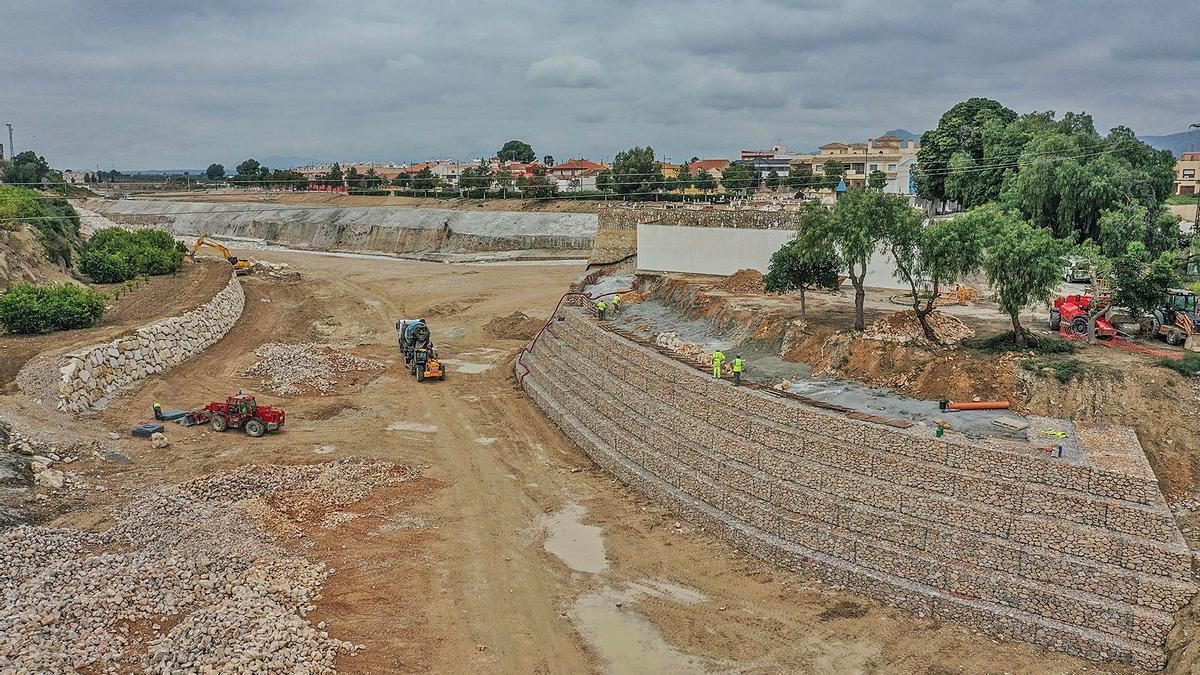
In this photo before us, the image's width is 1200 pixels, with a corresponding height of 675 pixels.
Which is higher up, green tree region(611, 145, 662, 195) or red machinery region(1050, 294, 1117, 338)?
green tree region(611, 145, 662, 195)

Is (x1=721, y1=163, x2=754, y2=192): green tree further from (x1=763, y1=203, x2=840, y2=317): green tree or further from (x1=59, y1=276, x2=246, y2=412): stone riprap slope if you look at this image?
(x1=59, y1=276, x2=246, y2=412): stone riprap slope

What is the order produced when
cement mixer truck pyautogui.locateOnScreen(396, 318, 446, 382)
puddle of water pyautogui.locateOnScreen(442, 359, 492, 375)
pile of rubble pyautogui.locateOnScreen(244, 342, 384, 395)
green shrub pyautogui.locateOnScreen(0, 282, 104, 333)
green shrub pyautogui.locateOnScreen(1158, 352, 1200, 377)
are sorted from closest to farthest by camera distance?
1. green shrub pyautogui.locateOnScreen(1158, 352, 1200, 377)
2. green shrub pyautogui.locateOnScreen(0, 282, 104, 333)
3. pile of rubble pyautogui.locateOnScreen(244, 342, 384, 395)
4. cement mixer truck pyautogui.locateOnScreen(396, 318, 446, 382)
5. puddle of water pyautogui.locateOnScreen(442, 359, 492, 375)

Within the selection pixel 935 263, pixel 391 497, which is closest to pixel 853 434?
pixel 935 263

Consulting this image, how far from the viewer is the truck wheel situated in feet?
81.1

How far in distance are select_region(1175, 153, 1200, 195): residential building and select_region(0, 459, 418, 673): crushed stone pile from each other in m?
74.9

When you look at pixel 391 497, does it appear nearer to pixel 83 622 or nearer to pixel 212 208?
pixel 83 622

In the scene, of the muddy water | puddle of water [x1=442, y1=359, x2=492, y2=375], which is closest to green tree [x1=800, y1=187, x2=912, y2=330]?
the muddy water

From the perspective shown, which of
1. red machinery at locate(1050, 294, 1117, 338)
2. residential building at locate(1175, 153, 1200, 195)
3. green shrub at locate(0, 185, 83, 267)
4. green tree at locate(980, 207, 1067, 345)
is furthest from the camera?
residential building at locate(1175, 153, 1200, 195)

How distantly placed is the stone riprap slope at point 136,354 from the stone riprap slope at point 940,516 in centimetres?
1804

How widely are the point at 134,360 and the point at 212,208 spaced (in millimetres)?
82317

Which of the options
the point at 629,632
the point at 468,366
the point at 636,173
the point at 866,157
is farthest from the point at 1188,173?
the point at 629,632

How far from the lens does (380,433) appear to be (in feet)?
84.0

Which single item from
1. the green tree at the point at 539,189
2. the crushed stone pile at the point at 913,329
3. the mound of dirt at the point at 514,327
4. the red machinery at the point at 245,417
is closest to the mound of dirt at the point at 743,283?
the crushed stone pile at the point at 913,329

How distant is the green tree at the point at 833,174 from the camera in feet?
235
